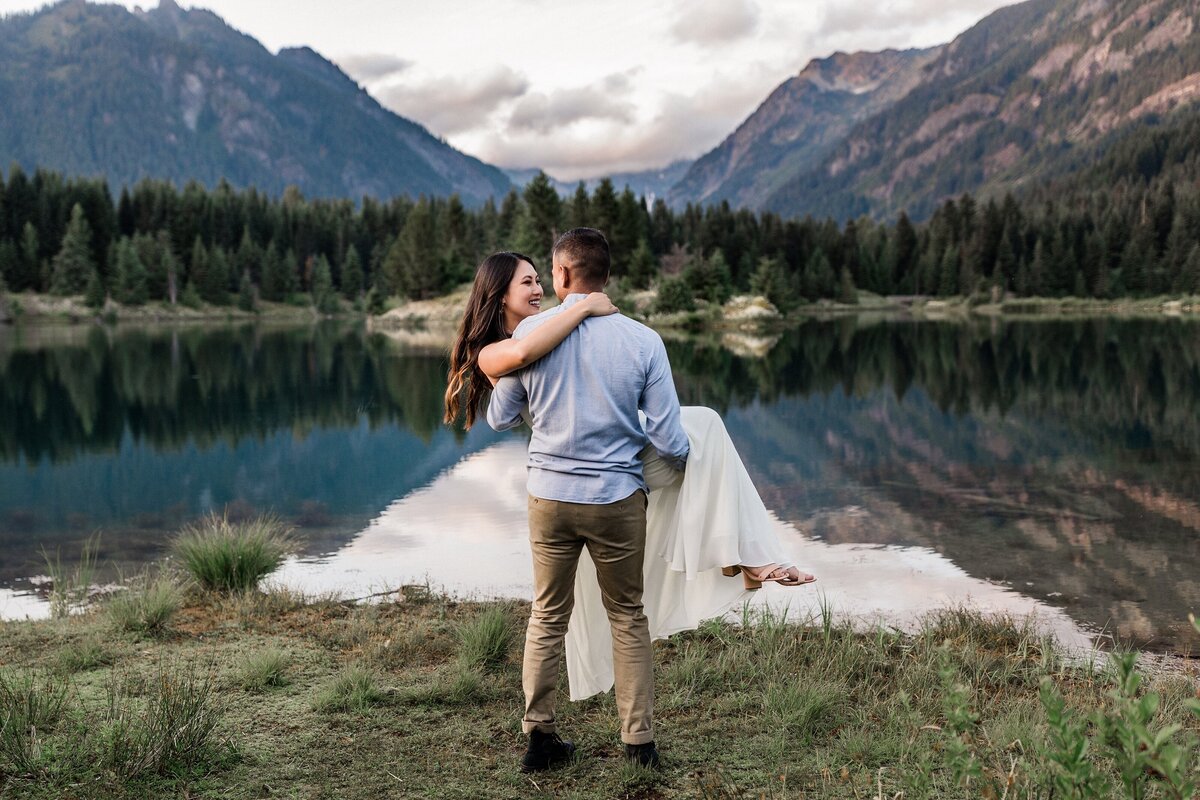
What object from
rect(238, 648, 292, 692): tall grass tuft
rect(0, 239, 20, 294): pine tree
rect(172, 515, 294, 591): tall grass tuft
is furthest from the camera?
rect(0, 239, 20, 294): pine tree

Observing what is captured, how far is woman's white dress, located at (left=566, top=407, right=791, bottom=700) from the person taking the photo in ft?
13.5

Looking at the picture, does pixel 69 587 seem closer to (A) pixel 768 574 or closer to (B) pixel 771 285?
(A) pixel 768 574

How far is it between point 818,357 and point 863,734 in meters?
32.8

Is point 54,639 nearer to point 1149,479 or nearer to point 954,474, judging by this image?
point 954,474

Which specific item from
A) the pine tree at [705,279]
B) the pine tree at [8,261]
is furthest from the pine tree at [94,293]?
the pine tree at [705,279]

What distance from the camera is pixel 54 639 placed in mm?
5852

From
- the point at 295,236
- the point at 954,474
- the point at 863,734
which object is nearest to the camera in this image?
the point at 863,734

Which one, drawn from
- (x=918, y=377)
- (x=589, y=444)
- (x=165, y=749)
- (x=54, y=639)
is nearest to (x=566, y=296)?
(x=589, y=444)

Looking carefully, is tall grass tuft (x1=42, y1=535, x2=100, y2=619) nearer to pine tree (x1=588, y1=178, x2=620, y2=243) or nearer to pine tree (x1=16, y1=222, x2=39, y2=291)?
pine tree (x1=588, y1=178, x2=620, y2=243)

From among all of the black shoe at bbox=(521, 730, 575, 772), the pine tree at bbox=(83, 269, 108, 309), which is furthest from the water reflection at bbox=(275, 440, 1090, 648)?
the pine tree at bbox=(83, 269, 108, 309)

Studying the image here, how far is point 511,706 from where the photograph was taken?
475cm

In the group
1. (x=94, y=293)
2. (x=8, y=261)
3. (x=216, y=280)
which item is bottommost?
(x=94, y=293)

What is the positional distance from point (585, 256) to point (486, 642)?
2.67 meters

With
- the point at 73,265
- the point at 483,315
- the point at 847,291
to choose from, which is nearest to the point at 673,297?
the point at 847,291
